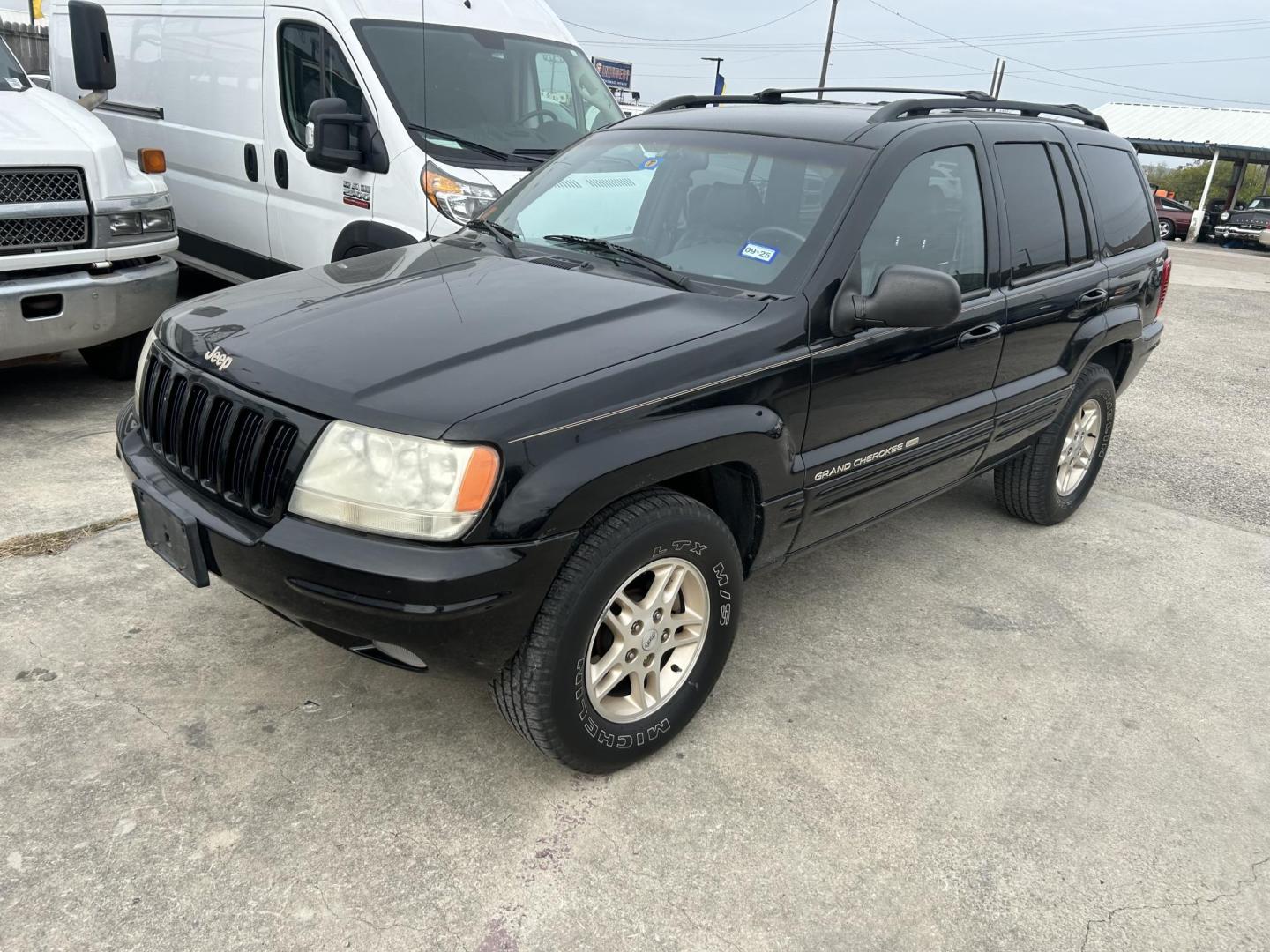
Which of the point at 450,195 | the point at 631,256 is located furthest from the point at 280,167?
the point at 631,256

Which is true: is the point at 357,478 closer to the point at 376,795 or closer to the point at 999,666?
the point at 376,795

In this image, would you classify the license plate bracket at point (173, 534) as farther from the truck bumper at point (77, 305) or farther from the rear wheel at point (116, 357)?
the rear wheel at point (116, 357)

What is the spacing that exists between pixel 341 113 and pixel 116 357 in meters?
1.81

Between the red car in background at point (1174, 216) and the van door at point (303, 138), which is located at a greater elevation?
the van door at point (303, 138)

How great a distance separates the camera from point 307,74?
5465mm

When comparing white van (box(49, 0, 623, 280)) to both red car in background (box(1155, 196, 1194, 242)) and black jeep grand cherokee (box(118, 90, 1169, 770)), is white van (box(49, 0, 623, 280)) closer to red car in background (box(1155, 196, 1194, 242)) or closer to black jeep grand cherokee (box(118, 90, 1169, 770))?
black jeep grand cherokee (box(118, 90, 1169, 770))

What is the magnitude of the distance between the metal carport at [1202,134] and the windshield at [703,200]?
34099 millimetres

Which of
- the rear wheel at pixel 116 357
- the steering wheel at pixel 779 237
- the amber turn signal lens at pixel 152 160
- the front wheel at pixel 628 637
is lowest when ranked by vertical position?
the rear wheel at pixel 116 357

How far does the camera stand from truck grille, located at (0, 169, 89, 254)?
14.0 feet

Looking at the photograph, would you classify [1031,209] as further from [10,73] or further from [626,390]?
[10,73]

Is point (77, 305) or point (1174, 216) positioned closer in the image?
point (77, 305)

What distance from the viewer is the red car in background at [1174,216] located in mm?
30297

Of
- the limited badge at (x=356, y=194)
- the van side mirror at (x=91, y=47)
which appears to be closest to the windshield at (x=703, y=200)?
the limited badge at (x=356, y=194)

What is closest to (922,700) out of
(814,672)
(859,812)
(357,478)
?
(814,672)
